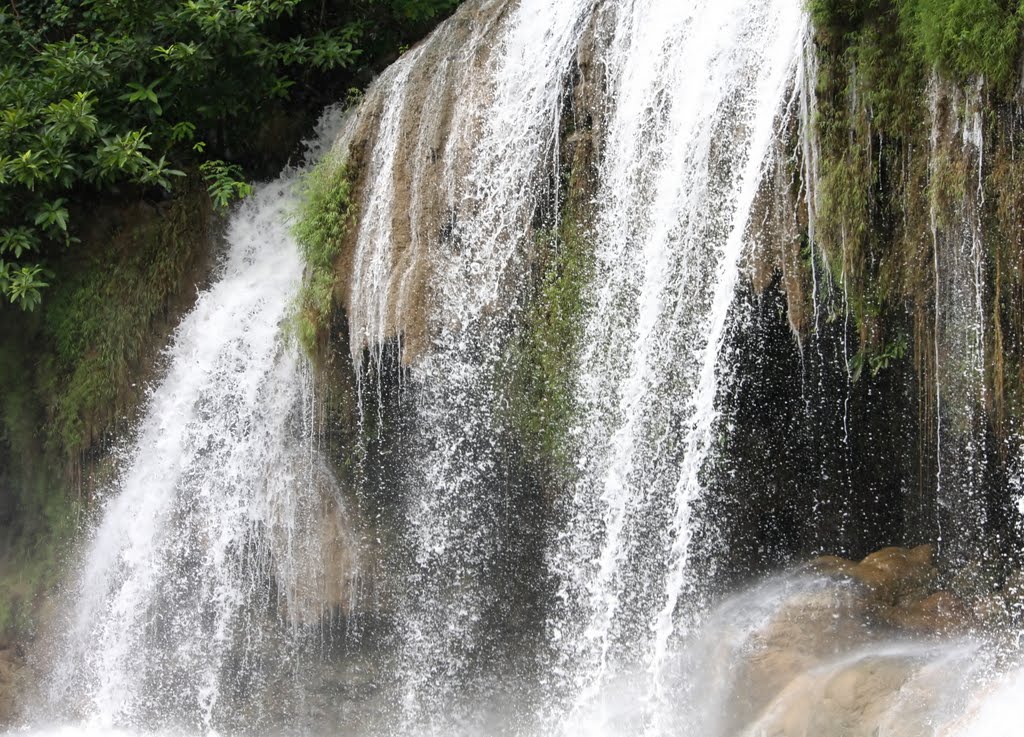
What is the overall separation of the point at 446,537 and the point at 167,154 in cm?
388

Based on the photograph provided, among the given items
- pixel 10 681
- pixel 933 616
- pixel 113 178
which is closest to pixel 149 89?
pixel 113 178

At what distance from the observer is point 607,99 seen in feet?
21.6

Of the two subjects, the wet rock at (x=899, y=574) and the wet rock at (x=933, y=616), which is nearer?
the wet rock at (x=933, y=616)

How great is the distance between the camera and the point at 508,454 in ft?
22.4

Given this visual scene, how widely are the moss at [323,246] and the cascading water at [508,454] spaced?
0.11 meters

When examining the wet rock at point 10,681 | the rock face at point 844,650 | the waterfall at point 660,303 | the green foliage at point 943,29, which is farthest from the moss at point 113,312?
the green foliage at point 943,29

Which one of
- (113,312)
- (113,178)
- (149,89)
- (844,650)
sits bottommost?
(844,650)

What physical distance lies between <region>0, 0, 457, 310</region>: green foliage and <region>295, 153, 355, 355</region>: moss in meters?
0.80

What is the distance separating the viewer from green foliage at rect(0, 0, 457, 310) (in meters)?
7.76

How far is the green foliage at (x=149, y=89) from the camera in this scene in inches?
305

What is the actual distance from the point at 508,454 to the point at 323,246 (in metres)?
1.91

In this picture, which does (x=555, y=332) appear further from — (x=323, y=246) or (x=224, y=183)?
(x=224, y=183)

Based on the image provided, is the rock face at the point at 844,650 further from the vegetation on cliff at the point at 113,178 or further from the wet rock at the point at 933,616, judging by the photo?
the vegetation on cliff at the point at 113,178

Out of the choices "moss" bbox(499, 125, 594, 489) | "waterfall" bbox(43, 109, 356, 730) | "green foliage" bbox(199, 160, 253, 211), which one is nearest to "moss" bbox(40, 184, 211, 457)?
"green foliage" bbox(199, 160, 253, 211)
